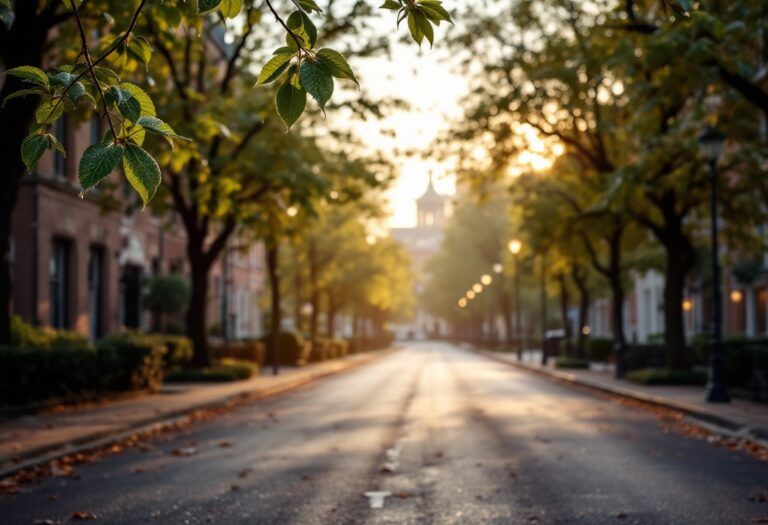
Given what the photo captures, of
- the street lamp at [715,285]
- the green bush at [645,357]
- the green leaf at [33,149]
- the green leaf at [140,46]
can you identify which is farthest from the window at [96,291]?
the green leaf at [33,149]

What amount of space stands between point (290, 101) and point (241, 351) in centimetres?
3157

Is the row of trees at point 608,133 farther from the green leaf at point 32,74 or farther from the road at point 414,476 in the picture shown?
the green leaf at point 32,74

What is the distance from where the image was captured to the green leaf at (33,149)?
3.39 meters

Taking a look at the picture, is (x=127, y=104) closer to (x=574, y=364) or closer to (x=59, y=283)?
(x=59, y=283)

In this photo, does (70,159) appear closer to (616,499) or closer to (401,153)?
(401,153)

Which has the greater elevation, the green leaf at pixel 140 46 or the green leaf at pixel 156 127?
the green leaf at pixel 140 46

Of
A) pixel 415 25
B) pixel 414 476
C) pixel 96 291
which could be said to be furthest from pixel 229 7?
pixel 96 291

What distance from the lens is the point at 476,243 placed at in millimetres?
78438

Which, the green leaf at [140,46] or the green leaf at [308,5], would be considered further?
the green leaf at [140,46]

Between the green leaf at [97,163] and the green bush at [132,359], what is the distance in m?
15.4

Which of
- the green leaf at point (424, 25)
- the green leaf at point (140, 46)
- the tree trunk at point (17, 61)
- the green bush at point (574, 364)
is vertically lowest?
the green bush at point (574, 364)

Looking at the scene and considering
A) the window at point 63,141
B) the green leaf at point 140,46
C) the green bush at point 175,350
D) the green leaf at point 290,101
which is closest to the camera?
the green leaf at point 290,101

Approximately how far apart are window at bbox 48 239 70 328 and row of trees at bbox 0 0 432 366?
1967mm

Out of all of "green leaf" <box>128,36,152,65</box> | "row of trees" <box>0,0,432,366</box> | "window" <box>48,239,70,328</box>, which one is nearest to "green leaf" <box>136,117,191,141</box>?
"row of trees" <box>0,0,432,366</box>
